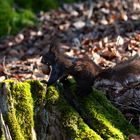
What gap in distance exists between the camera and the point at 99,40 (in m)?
8.22

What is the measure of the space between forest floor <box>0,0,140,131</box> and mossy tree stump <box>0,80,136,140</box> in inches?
41.1

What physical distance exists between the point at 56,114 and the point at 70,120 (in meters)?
0.17

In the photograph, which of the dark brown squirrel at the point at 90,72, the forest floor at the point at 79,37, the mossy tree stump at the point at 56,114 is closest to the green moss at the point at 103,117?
the mossy tree stump at the point at 56,114

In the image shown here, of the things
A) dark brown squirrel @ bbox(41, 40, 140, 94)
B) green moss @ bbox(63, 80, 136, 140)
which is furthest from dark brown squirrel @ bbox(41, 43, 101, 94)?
green moss @ bbox(63, 80, 136, 140)

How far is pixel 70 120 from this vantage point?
15.6ft

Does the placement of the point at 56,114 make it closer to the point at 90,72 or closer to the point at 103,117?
the point at 103,117

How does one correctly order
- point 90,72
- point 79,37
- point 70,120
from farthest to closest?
1. point 79,37
2. point 90,72
3. point 70,120

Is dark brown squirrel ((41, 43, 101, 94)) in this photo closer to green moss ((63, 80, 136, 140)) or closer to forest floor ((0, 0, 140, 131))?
green moss ((63, 80, 136, 140))

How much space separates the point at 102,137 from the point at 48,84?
84 centimetres

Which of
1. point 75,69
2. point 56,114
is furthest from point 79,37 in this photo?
point 56,114

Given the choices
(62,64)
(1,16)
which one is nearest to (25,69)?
(62,64)

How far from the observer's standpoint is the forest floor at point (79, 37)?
6711 mm

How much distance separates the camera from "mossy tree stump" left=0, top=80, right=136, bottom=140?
15.5 ft

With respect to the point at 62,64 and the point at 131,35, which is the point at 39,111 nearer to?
the point at 62,64
